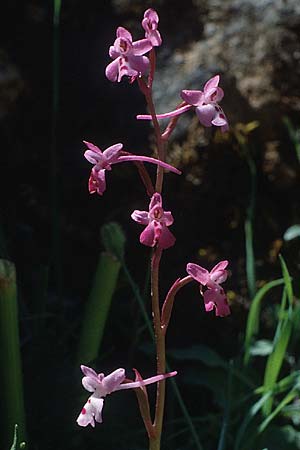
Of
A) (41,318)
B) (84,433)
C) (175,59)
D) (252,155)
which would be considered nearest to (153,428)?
(84,433)

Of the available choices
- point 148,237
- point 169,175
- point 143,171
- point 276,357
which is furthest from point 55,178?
point 148,237

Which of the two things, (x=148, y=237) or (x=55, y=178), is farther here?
(x=55, y=178)

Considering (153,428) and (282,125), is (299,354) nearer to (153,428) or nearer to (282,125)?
(282,125)

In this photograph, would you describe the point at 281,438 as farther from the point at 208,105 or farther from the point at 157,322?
the point at 208,105

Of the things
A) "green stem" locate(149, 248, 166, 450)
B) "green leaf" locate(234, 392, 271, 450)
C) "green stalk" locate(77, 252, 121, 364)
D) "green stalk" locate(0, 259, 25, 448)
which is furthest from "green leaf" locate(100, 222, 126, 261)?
"green stem" locate(149, 248, 166, 450)

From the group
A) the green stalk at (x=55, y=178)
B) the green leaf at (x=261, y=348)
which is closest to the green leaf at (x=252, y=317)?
the green leaf at (x=261, y=348)

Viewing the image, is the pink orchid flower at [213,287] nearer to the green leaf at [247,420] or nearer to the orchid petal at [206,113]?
the orchid petal at [206,113]
